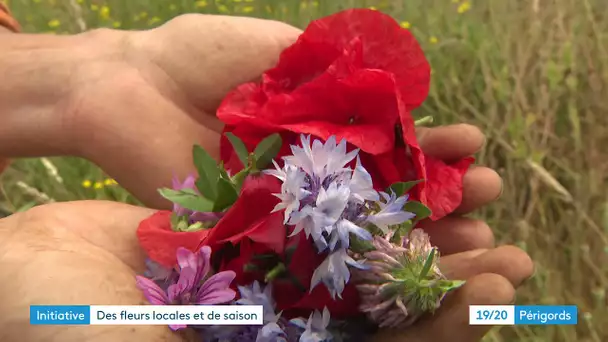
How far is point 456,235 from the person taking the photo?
1.24 feet

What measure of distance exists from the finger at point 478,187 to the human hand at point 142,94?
0.16 m

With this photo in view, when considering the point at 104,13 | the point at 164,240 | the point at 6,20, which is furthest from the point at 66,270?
the point at 104,13

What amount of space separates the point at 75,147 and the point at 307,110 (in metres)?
0.22

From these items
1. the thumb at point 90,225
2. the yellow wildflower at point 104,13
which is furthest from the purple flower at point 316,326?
the yellow wildflower at point 104,13

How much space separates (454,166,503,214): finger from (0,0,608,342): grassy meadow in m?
0.08

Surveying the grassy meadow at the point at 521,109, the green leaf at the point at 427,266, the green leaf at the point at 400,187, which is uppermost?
the green leaf at the point at 400,187

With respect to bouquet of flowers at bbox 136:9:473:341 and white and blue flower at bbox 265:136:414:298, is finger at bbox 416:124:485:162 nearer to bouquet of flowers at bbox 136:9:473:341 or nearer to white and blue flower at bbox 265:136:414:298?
bouquet of flowers at bbox 136:9:473:341

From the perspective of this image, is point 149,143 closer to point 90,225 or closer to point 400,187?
point 90,225

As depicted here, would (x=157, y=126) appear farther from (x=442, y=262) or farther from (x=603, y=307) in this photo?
(x=603, y=307)

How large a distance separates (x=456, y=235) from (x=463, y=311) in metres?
0.11

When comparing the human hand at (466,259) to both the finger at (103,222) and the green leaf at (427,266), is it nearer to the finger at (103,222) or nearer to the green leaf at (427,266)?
the green leaf at (427,266)

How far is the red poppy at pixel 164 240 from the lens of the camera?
0.98 ft

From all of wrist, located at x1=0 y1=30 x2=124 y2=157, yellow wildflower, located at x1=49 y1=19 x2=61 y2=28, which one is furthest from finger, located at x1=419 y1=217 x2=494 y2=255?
yellow wildflower, located at x1=49 y1=19 x2=61 y2=28

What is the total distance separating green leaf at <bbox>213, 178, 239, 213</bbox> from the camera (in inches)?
11.6
